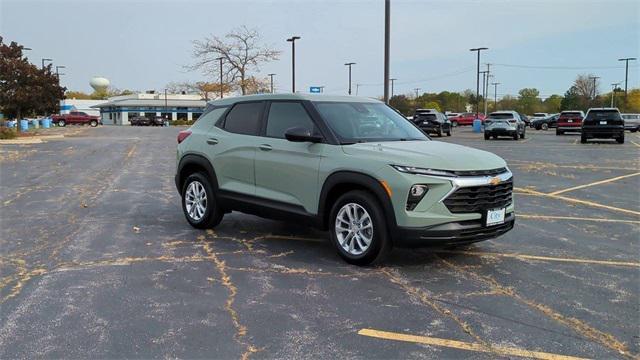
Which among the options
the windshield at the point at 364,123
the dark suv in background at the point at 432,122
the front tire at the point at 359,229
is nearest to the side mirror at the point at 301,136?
the windshield at the point at 364,123

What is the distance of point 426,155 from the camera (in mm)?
5445

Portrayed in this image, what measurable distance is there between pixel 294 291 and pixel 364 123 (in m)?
2.27

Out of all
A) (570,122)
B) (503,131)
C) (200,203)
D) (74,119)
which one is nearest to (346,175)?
(200,203)

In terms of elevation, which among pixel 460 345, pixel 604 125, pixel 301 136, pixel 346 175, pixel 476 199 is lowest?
pixel 460 345

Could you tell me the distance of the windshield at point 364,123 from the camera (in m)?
6.10

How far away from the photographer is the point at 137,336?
3.98 metres

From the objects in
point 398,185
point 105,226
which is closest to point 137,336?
point 398,185

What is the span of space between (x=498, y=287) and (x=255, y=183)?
2.99 meters

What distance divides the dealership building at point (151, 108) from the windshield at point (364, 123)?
91211 mm

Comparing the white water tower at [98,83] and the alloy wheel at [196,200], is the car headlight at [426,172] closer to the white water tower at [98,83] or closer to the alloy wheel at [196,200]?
the alloy wheel at [196,200]

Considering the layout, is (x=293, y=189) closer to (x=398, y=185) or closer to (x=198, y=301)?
(x=398, y=185)

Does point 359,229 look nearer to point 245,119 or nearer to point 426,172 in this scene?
point 426,172

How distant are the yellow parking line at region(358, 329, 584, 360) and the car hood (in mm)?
1791

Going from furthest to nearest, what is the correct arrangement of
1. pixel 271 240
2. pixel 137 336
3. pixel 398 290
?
pixel 271 240 → pixel 398 290 → pixel 137 336
